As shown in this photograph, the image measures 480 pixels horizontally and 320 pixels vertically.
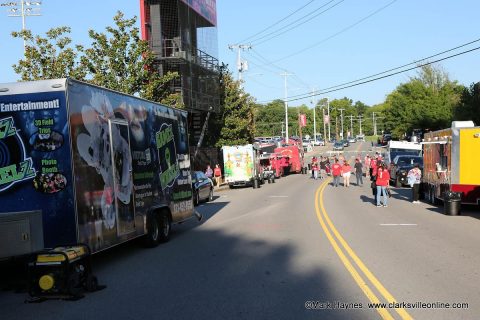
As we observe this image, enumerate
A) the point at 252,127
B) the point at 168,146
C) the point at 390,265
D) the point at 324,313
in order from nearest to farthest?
the point at 324,313 → the point at 390,265 → the point at 168,146 → the point at 252,127

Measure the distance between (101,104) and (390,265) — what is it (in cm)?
573

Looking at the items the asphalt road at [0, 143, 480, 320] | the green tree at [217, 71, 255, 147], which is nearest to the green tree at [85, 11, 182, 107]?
the asphalt road at [0, 143, 480, 320]

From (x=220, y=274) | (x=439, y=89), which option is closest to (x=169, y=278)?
(x=220, y=274)

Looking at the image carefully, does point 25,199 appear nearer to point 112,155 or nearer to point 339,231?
point 112,155

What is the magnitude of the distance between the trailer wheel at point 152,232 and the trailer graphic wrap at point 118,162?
28 cm

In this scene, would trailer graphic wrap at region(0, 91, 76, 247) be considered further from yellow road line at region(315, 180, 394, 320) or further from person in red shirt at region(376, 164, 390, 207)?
person in red shirt at region(376, 164, 390, 207)

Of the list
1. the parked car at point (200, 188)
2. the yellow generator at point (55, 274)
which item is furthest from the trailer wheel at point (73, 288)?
the parked car at point (200, 188)

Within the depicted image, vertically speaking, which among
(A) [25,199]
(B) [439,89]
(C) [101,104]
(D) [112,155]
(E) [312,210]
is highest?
(B) [439,89]

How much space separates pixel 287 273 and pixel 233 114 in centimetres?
3700

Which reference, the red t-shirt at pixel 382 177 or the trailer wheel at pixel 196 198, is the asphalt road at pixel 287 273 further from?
the trailer wheel at pixel 196 198

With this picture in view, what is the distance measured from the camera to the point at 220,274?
28.7ft

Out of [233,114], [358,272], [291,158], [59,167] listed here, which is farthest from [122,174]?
[291,158]

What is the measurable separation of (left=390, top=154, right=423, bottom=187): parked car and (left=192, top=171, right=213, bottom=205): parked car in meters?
12.5

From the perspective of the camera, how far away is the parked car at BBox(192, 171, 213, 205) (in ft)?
74.4
